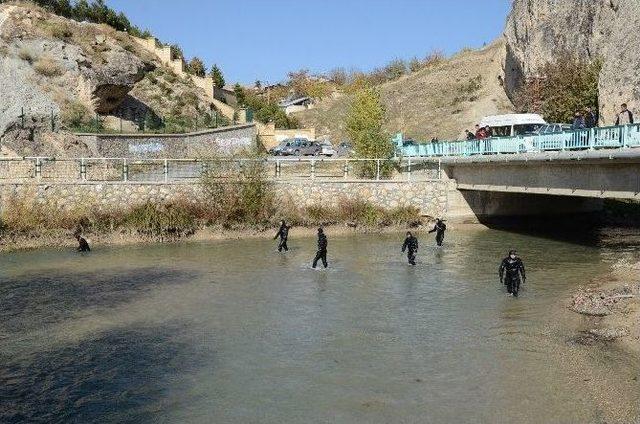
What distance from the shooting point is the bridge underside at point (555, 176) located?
21.1m

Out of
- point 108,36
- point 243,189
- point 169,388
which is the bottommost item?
point 169,388

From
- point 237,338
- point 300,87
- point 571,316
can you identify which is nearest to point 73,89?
point 237,338

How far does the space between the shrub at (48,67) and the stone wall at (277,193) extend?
2153cm

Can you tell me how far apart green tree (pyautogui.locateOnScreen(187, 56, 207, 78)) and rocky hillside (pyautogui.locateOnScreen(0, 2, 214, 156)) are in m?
11.5

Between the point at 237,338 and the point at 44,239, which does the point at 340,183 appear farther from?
the point at 237,338

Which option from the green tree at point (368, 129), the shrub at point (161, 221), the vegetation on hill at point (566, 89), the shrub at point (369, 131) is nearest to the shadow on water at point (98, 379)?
the shrub at point (161, 221)

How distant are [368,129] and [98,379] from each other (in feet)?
90.8

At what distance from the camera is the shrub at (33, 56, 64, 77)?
152 feet

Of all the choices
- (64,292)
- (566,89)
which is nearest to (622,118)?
(64,292)

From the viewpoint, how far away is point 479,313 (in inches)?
632

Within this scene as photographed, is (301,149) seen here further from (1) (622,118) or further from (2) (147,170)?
(1) (622,118)

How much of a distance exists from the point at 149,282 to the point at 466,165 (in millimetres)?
18522

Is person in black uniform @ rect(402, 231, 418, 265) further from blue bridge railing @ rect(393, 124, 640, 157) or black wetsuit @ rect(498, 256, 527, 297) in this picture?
blue bridge railing @ rect(393, 124, 640, 157)

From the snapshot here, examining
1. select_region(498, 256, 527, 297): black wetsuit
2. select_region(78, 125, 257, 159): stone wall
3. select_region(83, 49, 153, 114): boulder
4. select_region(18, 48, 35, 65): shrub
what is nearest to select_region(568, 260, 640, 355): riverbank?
select_region(498, 256, 527, 297): black wetsuit
